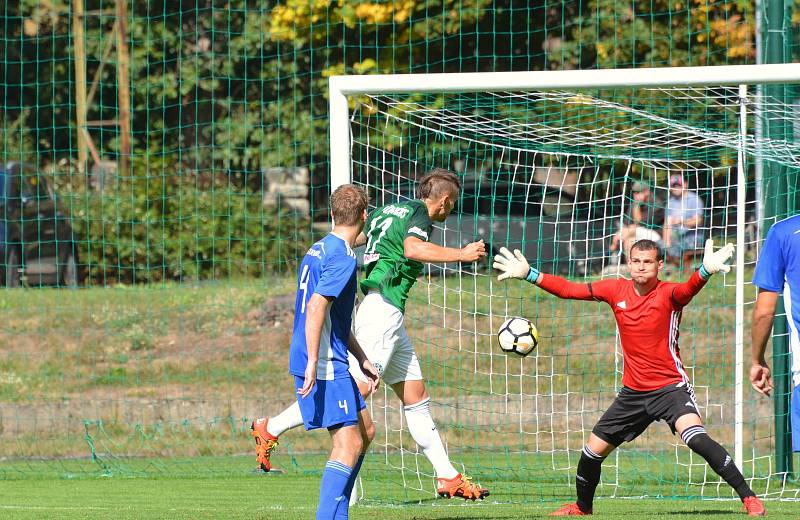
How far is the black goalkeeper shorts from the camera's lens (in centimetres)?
694

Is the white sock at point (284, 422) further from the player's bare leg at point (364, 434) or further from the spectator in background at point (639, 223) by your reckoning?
the spectator in background at point (639, 223)

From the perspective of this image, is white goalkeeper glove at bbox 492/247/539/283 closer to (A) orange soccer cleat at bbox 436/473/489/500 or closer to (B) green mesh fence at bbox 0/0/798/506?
(A) orange soccer cleat at bbox 436/473/489/500

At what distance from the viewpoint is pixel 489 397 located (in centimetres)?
1127

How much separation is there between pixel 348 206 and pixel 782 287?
2.12 meters

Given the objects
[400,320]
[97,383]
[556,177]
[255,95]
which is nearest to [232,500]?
[400,320]

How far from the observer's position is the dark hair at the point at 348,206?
590 centimetres

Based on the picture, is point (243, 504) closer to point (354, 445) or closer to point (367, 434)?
point (367, 434)

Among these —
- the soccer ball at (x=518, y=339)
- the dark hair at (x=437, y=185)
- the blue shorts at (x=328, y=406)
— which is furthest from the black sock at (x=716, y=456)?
the blue shorts at (x=328, y=406)

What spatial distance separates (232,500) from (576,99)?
156 inches

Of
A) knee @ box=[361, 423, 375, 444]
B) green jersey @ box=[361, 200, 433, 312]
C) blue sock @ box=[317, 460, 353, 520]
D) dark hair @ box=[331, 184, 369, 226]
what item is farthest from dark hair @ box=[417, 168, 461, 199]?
blue sock @ box=[317, 460, 353, 520]

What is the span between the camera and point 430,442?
7.47 metres

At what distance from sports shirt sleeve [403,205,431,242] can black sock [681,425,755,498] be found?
1.92m

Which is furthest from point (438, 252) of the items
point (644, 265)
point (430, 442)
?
point (430, 442)

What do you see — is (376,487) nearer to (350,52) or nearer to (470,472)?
(470,472)
